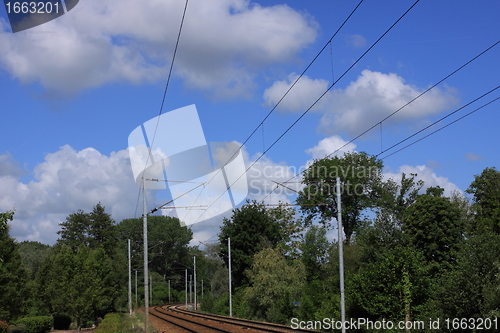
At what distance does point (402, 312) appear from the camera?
27656 mm

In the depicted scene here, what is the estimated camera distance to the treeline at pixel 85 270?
3859 cm

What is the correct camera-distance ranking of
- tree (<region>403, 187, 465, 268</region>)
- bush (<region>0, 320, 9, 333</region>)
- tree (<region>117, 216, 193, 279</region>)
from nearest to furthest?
bush (<region>0, 320, 9, 333</region>)
tree (<region>403, 187, 465, 268</region>)
tree (<region>117, 216, 193, 279</region>)

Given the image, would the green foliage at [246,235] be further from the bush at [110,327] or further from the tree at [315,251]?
the bush at [110,327]

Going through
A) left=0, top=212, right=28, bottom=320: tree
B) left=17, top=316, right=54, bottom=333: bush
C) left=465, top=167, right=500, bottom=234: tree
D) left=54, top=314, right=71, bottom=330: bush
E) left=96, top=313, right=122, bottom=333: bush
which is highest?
left=465, top=167, right=500, bottom=234: tree

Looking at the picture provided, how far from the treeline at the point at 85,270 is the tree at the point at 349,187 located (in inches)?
961

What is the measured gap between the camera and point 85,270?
48938 mm

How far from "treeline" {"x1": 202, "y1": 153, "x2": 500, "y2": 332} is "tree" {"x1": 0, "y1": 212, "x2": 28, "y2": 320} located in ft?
68.8

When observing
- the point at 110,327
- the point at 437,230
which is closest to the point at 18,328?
the point at 110,327

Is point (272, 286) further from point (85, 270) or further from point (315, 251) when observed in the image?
point (85, 270)

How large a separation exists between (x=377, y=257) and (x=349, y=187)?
101 feet

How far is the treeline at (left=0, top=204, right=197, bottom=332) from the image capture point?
38594mm

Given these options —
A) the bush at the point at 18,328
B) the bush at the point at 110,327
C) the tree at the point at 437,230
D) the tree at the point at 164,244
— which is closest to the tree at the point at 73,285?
the bush at the point at 18,328

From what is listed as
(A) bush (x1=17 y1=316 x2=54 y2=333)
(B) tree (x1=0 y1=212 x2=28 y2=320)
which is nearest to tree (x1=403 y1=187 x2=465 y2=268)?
(B) tree (x1=0 y1=212 x2=28 y2=320)

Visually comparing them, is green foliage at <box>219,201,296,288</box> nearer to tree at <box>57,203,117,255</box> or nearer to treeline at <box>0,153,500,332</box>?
treeline at <box>0,153,500,332</box>
